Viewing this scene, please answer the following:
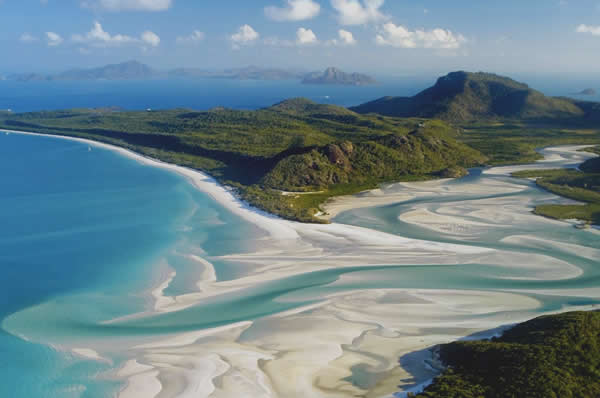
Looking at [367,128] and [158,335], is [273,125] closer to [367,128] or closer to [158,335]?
[367,128]

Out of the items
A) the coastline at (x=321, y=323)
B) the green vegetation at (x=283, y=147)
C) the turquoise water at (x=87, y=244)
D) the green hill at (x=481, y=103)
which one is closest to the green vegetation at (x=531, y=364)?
the coastline at (x=321, y=323)

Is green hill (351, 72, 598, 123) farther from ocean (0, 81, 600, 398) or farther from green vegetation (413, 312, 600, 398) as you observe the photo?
green vegetation (413, 312, 600, 398)

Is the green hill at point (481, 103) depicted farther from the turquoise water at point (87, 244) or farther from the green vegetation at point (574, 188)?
the turquoise water at point (87, 244)

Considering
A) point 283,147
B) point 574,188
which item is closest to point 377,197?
point 574,188

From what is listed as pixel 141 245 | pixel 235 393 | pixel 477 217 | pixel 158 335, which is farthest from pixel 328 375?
pixel 477 217

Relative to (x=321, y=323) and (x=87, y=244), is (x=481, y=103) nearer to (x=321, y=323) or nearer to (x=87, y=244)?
(x=87, y=244)
